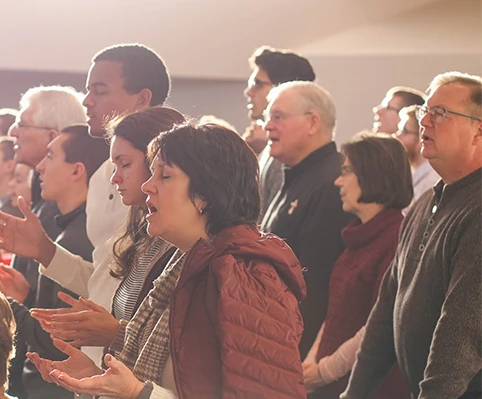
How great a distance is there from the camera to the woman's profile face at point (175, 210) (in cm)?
192

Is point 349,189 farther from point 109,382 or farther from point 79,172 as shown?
point 109,382

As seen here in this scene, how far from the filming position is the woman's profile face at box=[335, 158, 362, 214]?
3.36 meters

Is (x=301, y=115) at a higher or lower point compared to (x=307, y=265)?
higher

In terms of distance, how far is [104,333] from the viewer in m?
2.25

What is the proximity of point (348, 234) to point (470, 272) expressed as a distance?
928mm

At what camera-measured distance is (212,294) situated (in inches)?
70.2

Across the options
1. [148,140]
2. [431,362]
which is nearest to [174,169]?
[148,140]

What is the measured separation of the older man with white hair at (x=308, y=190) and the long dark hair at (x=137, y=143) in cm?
117

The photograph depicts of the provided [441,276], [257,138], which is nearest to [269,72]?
[257,138]

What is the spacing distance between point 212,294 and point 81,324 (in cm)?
56

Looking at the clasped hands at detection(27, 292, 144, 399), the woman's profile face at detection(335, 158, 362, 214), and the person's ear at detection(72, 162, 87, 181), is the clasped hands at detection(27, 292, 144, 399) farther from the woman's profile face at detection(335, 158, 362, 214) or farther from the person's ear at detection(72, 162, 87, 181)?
the woman's profile face at detection(335, 158, 362, 214)

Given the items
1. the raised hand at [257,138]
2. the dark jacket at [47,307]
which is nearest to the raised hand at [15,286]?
the dark jacket at [47,307]

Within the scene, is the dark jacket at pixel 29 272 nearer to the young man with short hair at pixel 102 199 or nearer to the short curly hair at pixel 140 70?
the young man with short hair at pixel 102 199

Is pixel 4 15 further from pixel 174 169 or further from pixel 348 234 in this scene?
pixel 174 169
